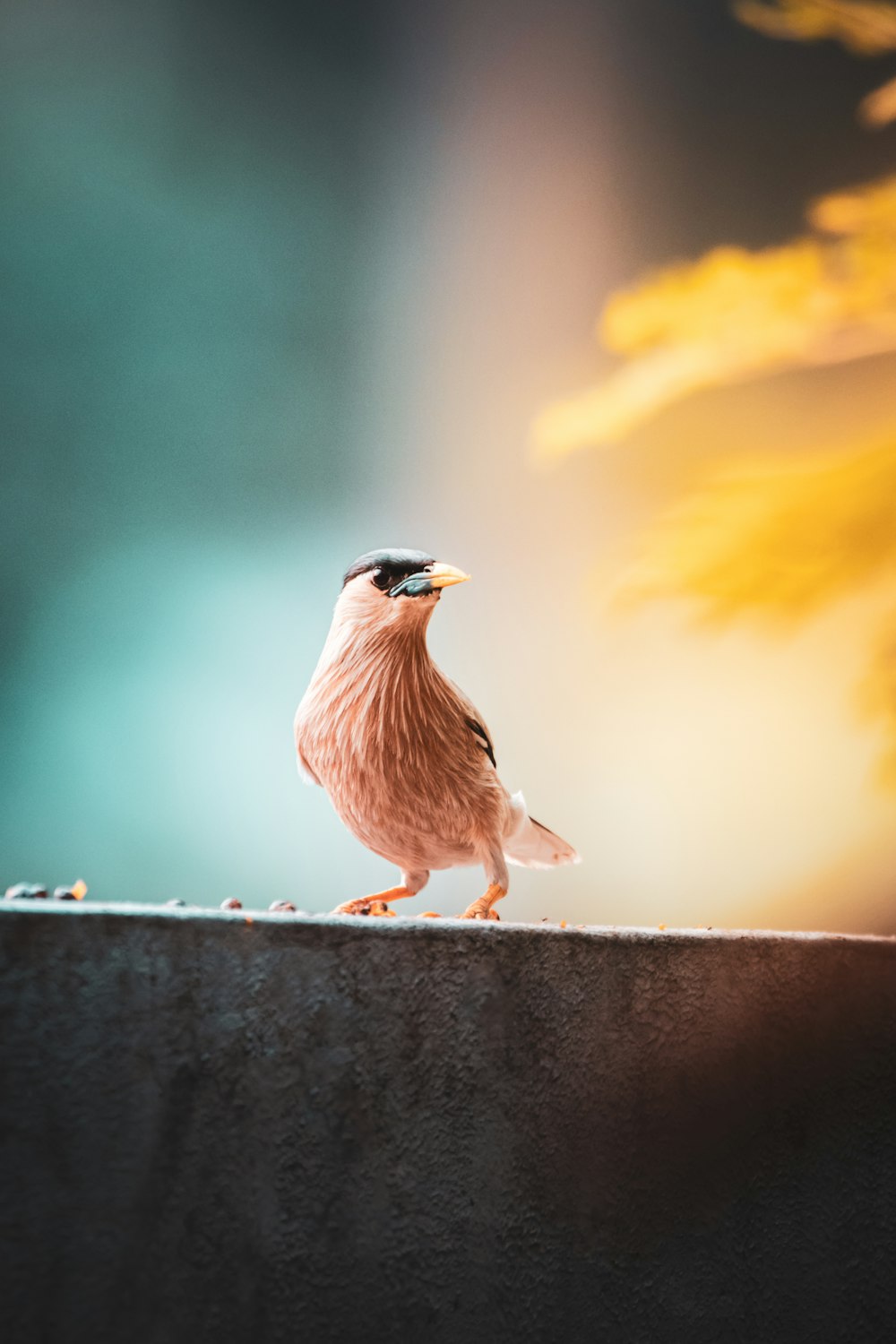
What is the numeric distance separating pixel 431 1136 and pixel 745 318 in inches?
91.4

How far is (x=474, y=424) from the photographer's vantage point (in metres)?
2.47

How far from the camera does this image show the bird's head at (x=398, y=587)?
1.44 meters

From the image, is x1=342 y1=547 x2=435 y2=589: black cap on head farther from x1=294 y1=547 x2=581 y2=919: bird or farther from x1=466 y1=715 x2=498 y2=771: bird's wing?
x1=466 y1=715 x2=498 y2=771: bird's wing

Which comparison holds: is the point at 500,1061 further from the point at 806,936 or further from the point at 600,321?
the point at 600,321

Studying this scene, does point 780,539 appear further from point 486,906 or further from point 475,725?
point 486,906

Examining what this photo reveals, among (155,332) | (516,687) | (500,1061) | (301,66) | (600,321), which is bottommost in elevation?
(500,1061)

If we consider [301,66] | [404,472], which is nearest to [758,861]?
[404,472]

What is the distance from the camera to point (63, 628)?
84.8 inches

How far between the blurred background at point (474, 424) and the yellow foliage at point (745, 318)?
1 cm

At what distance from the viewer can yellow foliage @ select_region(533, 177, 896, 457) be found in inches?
100.0

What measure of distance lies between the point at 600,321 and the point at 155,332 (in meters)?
1.10

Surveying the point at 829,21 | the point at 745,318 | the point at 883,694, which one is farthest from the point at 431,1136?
the point at 829,21

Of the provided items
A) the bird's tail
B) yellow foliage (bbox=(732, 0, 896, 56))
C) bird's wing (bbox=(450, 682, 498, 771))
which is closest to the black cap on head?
bird's wing (bbox=(450, 682, 498, 771))

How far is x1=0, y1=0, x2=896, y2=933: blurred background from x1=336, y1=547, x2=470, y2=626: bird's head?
796 mm
